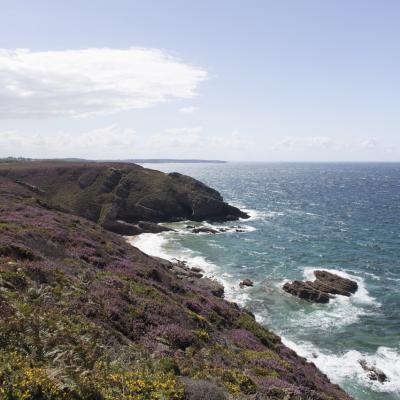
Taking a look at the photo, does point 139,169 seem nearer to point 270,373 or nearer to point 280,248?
point 280,248

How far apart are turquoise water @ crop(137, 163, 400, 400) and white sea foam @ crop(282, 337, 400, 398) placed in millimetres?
86

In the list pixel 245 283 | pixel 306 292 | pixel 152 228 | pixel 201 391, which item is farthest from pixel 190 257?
pixel 201 391

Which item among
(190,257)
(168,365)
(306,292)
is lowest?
Result: (190,257)

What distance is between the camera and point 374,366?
34750mm

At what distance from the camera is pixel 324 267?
64.4 metres

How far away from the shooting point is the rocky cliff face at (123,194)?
102 meters

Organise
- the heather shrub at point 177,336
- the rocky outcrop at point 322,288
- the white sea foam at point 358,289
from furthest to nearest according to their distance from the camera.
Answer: the rocky outcrop at point 322,288 → the white sea foam at point 358,289 → the heather shrub at point 177,336

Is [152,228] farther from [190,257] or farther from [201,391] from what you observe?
[201,391]

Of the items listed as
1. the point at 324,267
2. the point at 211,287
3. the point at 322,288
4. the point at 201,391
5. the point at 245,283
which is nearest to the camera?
the point at 201,391

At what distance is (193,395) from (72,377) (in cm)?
399

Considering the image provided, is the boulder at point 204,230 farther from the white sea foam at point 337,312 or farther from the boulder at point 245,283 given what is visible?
the white sea foam at point 337,312

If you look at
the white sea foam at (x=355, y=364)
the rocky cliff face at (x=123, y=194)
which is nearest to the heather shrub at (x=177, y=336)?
the white sea foam at (x=355, y=364)

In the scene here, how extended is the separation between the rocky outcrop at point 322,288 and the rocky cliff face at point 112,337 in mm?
22406

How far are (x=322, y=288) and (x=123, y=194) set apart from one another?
70.4 m
